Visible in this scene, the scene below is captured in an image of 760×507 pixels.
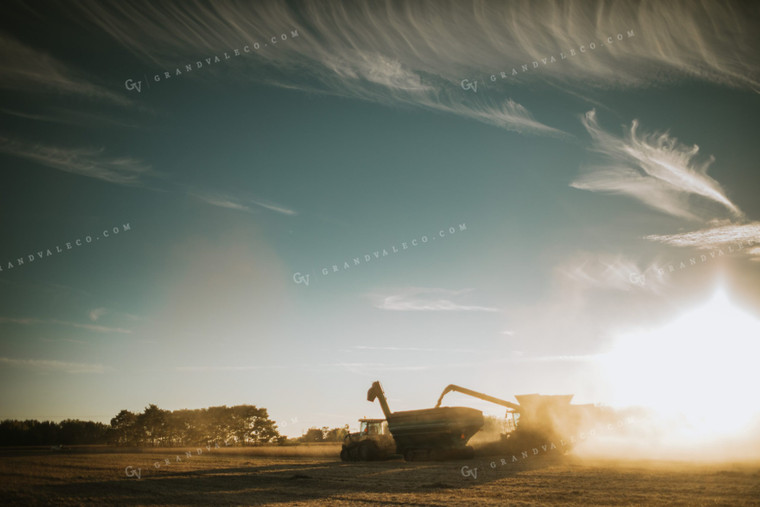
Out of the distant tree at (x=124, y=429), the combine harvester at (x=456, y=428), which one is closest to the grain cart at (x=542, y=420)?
the combine harvester at (x=456, y=428)

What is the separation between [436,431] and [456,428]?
1241 mm

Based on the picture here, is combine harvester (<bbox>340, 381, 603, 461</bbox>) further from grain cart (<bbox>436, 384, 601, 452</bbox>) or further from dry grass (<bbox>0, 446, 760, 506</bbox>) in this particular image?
dry grass (<bbox>0, 446, 760, 506</bbox>)

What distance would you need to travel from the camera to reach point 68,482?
1880 centimetres

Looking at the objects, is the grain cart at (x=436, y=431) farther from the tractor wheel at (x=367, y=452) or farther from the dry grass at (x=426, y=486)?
the dry grass at (x=426, y=486)

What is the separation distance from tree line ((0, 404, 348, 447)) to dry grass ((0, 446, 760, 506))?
73.6m

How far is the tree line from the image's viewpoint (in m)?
93.1

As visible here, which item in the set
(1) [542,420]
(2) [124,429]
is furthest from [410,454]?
(2) [124,429]

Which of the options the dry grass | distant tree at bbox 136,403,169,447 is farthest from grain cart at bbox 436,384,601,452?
distant tree at bbox 136,403,169,447

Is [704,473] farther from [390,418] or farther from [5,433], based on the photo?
[5,433]

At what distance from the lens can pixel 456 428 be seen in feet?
83.3

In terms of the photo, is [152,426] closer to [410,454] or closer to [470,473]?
[410,454]

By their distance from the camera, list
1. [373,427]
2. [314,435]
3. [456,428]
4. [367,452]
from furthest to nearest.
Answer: [314,435] → [373,427] → [367,452] → [456,428]

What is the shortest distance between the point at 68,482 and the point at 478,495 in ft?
57.4

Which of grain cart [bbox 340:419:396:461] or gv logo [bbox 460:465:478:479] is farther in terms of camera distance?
grain cart [bbox 340:419:396:461]
